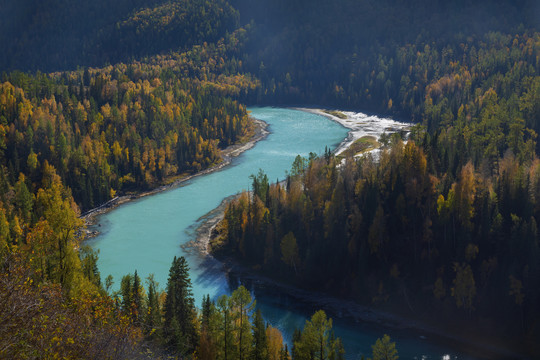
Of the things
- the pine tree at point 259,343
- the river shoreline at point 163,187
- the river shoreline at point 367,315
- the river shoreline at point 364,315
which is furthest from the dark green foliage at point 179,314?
the river shoreline at point 163,187

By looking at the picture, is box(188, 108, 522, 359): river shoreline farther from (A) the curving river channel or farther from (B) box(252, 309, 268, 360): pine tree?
(B) box(252, 309, 268, 360): pine tree

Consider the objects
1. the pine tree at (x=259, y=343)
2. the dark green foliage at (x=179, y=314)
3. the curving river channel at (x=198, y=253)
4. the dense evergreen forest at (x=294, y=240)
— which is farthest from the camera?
the curving river channel at (x=198, y=253)

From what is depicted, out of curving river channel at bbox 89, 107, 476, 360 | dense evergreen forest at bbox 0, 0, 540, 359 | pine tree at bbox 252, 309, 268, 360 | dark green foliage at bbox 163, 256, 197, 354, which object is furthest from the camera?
curving river channel at bbox 89, 107, 476, 360

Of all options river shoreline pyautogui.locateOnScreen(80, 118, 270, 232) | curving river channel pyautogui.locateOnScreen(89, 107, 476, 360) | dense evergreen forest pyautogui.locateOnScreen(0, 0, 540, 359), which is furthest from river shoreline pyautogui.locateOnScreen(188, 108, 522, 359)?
river shoreline pyautogui.locateOnScreen(80, 118, 270, 232)

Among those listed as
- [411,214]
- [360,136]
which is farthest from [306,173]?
[360,136]

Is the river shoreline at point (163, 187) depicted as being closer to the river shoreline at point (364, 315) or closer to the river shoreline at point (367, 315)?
the river shoreline at point (367, 315)

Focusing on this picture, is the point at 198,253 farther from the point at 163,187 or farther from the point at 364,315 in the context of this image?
the point at 163,187

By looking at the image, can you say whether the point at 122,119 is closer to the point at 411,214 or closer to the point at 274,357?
the point at 411,214

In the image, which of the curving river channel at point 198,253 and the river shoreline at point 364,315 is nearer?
the river shoreline at point 364,315
